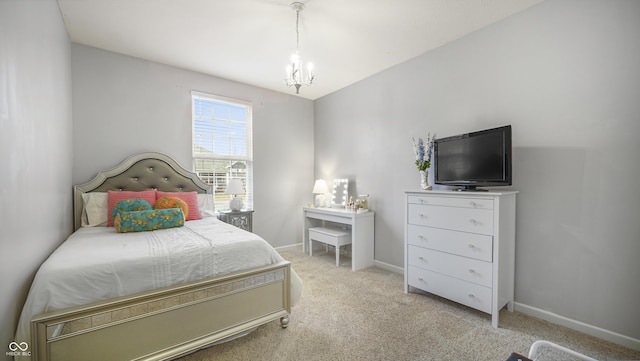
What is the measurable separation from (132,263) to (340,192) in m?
2.98

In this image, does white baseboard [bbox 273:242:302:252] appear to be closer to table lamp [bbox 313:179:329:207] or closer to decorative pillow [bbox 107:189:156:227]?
table lamp [bbox 313:179:329:207]

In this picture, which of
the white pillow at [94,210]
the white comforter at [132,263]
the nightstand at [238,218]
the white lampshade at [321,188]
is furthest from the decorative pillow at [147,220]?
the white lampshade at [321,188]

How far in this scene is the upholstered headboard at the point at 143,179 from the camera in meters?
2.86

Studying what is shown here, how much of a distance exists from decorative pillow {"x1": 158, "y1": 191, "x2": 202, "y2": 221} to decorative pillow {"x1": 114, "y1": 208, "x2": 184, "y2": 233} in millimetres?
423

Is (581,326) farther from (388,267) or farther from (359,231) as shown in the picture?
(359,231)

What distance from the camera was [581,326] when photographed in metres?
2.04

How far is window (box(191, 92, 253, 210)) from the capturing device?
3713mm

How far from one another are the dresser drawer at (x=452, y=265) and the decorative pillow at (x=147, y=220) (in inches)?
94.2

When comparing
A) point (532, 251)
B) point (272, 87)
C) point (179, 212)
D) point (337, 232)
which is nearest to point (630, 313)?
point (532, 251)

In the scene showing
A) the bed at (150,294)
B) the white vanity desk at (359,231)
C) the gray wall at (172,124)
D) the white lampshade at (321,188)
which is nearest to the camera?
the bed at (150,294)

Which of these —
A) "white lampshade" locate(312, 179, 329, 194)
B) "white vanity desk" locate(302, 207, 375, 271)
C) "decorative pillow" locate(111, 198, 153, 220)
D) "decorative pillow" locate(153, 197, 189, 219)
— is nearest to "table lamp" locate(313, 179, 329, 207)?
"white lampshade" locate(312, 179, 329, 194)

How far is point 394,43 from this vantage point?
287 cm

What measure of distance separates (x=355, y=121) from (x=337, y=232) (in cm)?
168

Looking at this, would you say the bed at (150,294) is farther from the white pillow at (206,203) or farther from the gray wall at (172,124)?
the gray wall at (172,124)
